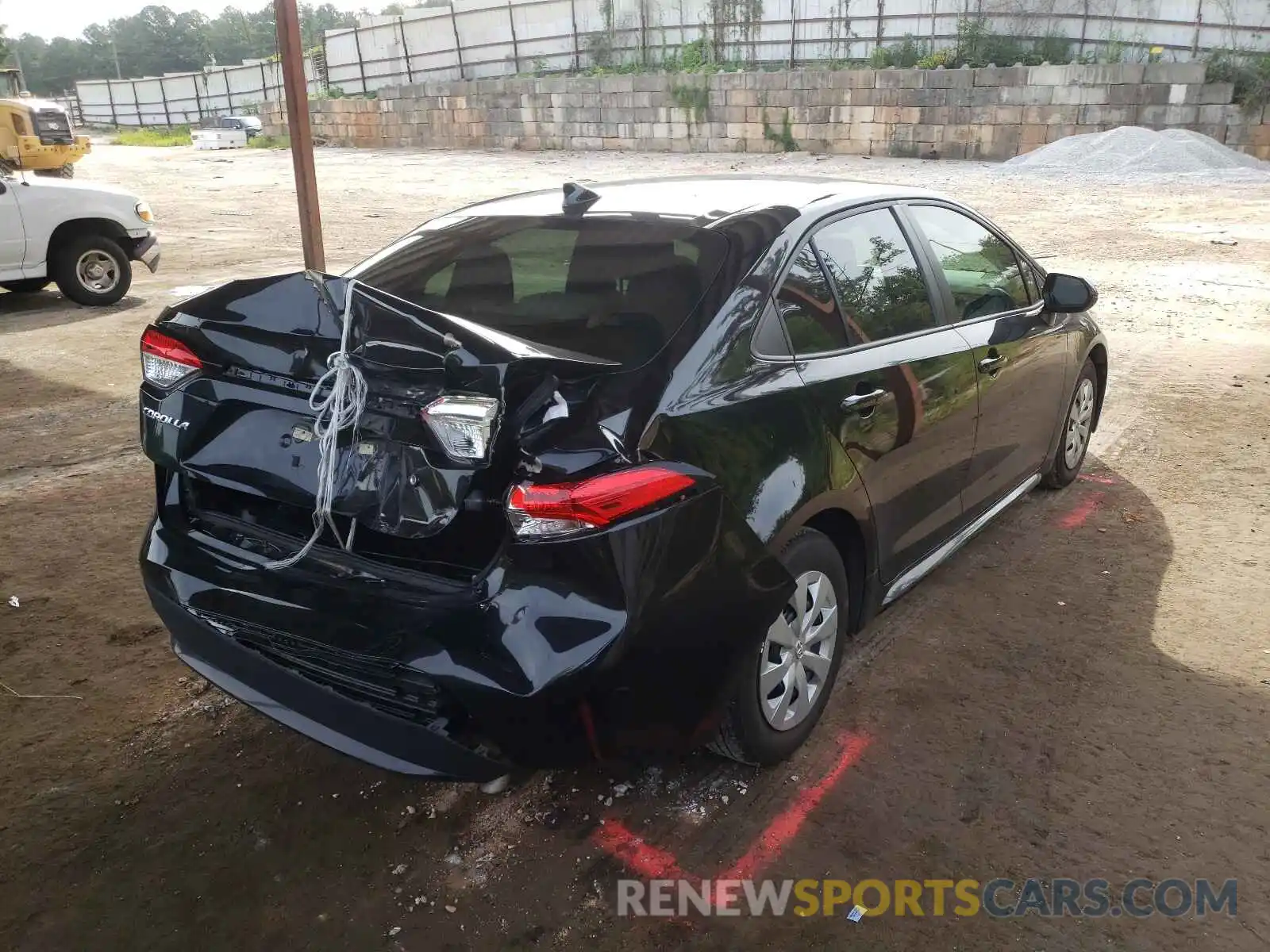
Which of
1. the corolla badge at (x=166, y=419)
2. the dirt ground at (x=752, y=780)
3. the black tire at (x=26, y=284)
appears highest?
the corolla badge at (x=166, y=419)

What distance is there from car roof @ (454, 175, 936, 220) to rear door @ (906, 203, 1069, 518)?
0.26m

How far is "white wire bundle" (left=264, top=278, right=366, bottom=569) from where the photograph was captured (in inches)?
92.1

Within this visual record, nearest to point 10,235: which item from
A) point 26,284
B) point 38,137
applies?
point 26,284

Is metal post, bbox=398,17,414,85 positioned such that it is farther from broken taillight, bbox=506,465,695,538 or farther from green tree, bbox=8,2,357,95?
green tree, bbox=8,2,357,95

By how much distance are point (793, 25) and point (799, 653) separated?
2820cm

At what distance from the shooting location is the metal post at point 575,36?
3272 cm

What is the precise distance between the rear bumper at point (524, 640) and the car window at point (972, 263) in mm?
1681

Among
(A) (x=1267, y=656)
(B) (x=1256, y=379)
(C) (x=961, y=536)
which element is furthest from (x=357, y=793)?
(B) (x=1256, y=379)

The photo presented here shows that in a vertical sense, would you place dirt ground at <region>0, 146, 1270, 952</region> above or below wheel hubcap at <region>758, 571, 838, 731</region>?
below

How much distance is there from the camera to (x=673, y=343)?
2568 mm

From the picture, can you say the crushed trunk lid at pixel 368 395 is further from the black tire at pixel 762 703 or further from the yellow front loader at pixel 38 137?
the yellow front loader at pixel 38 137

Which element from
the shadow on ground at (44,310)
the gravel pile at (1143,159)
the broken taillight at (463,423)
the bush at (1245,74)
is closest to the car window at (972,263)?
the broken taillight at (463,423)

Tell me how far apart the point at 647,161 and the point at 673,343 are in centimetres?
2653

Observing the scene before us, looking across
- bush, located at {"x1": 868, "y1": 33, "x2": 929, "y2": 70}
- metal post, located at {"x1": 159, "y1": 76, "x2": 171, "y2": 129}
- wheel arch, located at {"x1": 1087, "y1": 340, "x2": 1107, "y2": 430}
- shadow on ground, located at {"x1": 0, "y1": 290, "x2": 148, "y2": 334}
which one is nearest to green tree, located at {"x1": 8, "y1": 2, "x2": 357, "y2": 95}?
metal post, located at {"x1": 159, "y1": 76, "x2": 171, "y2": 129}
